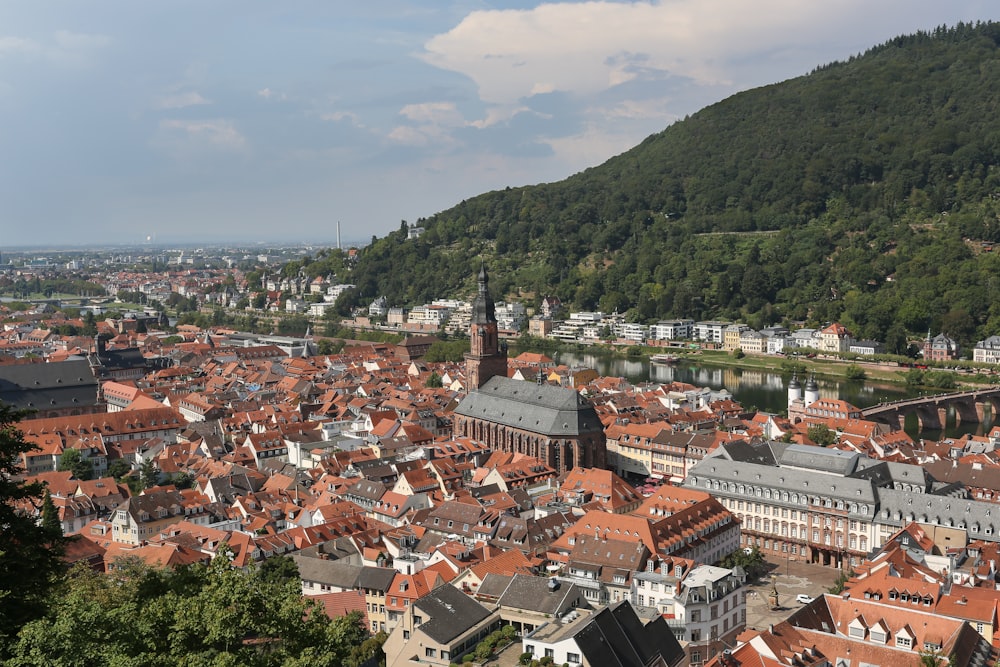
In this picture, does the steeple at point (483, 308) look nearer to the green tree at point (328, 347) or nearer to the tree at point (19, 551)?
the tree at point (19, 551)

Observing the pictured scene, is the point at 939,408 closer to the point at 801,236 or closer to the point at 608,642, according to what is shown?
the point at 608,642

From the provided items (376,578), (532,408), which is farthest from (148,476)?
(376,578)

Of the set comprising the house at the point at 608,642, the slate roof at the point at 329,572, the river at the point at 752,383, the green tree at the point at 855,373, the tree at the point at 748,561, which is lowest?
the river at the point at 752,383

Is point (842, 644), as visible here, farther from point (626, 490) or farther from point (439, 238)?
point (439, 238)

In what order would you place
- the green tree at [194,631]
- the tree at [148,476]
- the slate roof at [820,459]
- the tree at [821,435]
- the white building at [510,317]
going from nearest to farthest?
the green tree at [194,631] → the slate roof at [820,459] → the tree at [148,476] → the tree at [821,435] → the white building at [510,317]

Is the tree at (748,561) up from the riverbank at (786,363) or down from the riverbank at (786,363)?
up

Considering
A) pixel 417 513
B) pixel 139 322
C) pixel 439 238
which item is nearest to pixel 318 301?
pixel 439 238

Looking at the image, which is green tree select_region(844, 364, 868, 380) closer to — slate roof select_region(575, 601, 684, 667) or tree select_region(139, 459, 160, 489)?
tree select_region(139, 459, 160, 489)

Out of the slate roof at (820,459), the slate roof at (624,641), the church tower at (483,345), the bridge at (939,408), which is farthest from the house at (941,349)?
the slate roof at (624,641)

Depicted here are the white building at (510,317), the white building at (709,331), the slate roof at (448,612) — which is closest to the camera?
the slate roof at (448,612)
